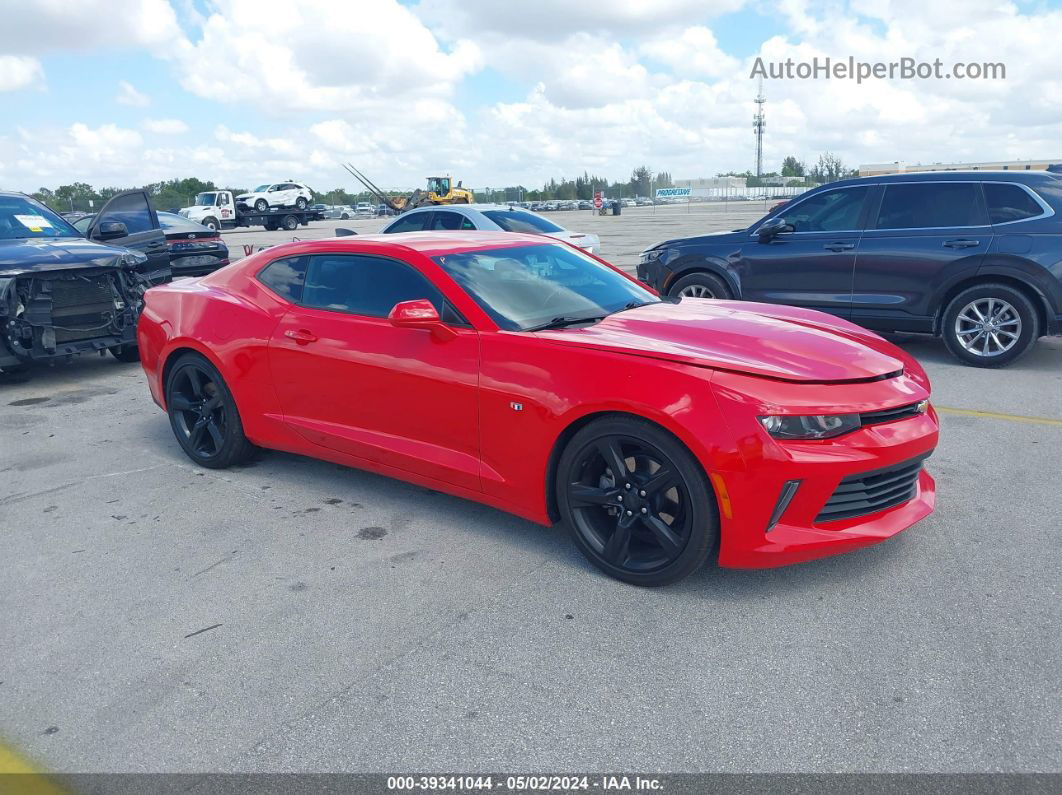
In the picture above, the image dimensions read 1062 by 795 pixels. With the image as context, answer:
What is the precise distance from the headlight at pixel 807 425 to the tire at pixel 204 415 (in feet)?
10.7

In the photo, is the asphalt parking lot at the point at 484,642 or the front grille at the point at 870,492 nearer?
the asphalt parking lot at the point at 484,642

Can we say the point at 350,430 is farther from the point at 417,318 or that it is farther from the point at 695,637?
the point at 695,637

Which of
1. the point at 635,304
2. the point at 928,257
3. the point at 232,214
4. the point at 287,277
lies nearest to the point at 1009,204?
the point at 928,257

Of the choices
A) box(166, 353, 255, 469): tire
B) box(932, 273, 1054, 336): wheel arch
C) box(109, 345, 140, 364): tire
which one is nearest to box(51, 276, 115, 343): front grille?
box(109, 345, 140, 364): tire

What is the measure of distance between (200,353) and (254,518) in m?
1.26

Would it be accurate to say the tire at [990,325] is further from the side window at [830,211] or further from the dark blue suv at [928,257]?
the side window at [830,211]

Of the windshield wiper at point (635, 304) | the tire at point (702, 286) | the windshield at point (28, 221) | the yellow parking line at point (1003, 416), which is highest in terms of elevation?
the windshield at point (28, 221)

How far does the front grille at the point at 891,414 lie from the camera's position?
11.3 ft

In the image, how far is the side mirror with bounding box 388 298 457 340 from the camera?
3963 millimetres

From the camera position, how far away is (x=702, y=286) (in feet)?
30.4

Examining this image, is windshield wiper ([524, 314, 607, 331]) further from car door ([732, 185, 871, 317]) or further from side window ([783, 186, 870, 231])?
side window ([783, 186, 870, 231])

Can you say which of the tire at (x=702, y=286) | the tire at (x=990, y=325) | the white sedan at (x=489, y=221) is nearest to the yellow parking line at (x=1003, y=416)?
the tire at (x=990, y=325)

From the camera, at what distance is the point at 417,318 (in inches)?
156

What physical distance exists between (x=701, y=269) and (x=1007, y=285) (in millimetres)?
2950
